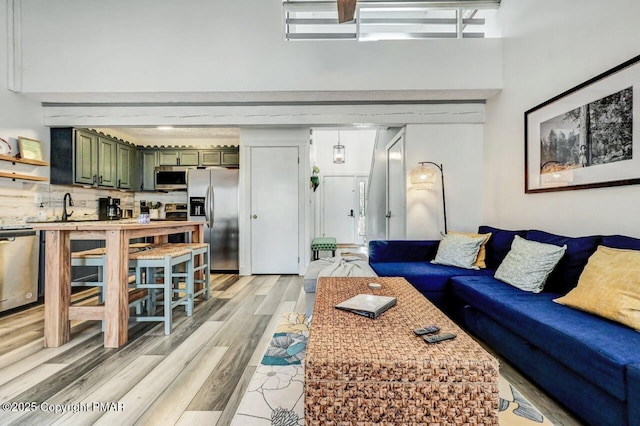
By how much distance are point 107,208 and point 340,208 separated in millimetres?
5419

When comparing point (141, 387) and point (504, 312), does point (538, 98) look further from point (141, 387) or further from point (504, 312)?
point (141, 387)

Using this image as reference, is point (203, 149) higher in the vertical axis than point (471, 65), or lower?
lower

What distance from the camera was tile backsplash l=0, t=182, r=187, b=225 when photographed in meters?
3.34

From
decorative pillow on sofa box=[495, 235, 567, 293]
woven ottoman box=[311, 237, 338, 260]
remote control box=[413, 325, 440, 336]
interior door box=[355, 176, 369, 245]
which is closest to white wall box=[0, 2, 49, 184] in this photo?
woven ottoman box=[311, 237, 338, 260]

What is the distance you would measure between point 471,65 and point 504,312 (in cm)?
286

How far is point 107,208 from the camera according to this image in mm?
4945

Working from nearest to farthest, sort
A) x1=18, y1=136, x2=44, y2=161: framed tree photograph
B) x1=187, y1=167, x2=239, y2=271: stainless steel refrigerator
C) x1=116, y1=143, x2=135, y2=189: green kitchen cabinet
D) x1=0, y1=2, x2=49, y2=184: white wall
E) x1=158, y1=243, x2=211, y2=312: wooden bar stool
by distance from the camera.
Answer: x1=158, y1=243, x2=211, y2=312: wooden bar stool → x1=0, y1=2, x2=49, y2=184: white wall → x1=18, y1=136, x2=44, y2=161: framed tree photograph → x1=187, y1=167, x2=239, y2=271: stainless steel refrigerator → x1=116, y1=143, x2=135, y2=189: green kitchen cabinet

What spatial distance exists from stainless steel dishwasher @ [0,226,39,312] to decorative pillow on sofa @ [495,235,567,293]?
4541mm

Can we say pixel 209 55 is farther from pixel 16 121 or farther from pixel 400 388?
pixel 400 388

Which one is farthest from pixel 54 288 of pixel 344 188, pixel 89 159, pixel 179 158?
pixel 344 188

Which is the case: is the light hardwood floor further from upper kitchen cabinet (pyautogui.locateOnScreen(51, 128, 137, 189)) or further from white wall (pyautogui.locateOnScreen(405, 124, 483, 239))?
white wall (pyautogui.locateOnScreen(405, 124, 483, 239))

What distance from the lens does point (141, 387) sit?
1665 mm

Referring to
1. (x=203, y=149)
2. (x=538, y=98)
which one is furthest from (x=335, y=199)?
(x=538, y=98)

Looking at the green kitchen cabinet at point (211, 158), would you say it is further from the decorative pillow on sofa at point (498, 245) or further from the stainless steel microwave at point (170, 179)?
the decorative pillow on sofa at point (498, 245)
